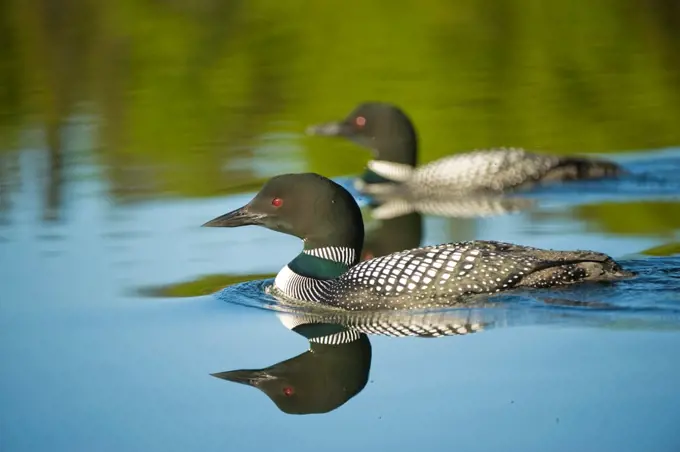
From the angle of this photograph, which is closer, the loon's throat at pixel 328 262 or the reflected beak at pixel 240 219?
the loon's throat at pixel 328 262

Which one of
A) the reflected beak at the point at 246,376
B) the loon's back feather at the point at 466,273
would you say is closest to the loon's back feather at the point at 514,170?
the loon's back feather at the point at 466,273

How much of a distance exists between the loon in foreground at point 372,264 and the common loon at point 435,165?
10.2 ft

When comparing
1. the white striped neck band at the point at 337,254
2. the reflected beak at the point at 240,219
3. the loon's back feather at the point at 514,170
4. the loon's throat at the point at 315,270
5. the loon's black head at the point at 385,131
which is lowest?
the loon's throat at the point at 315,270

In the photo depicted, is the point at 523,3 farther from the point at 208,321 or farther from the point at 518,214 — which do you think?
the point at 208,321

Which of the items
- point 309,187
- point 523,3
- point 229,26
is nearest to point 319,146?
point 309,187

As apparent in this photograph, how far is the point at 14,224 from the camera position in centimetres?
855

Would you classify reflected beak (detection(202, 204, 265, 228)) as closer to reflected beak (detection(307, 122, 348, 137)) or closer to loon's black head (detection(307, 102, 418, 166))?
loon's black head (detection(307, 102, 418, 166))

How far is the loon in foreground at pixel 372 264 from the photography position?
6.22m

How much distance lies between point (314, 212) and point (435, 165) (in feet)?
11.5

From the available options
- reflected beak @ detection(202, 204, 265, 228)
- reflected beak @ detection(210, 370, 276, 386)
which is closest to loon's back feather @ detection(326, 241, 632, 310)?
reflected beak @ detection(202, 204, 265, 228)

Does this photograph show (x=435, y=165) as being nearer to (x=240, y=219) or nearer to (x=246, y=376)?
(x=240, y=219)

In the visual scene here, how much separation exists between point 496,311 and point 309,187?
113 cm

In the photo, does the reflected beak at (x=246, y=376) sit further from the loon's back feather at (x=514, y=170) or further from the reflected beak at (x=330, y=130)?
the reflected beak at (x=330, y=130)

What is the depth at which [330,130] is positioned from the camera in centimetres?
1048
